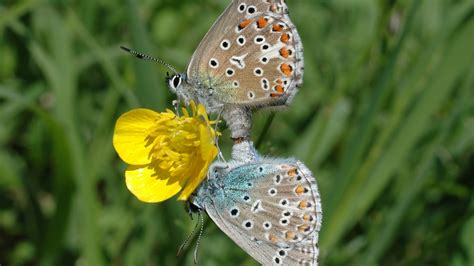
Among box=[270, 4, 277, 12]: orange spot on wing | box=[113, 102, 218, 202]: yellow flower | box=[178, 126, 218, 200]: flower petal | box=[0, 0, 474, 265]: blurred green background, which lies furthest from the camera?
box=[0, 0, 474, 265]: blurred green background

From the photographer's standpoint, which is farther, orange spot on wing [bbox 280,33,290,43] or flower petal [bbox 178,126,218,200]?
orange spot on wing [bbox 280,33,290,43]

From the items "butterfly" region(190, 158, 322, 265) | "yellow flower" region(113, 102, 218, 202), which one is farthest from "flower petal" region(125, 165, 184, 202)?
"butterfly" region(190, 158, 322, 265)

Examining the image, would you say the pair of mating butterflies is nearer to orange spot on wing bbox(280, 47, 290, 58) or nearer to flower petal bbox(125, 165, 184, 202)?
orange spot on wing bbox(280, 47, 290, 58)

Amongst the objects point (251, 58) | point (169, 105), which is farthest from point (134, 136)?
point (169, 105)

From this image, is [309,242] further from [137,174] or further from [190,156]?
[137,174]

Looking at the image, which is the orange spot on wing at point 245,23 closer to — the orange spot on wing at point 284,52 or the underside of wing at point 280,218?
the orange spot on wing at point 284,52

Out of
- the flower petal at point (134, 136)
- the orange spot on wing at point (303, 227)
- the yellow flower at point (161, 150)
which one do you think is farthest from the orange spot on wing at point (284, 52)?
the orange spot on wing at point (303, 227)

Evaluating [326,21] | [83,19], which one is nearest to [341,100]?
[326,21]
